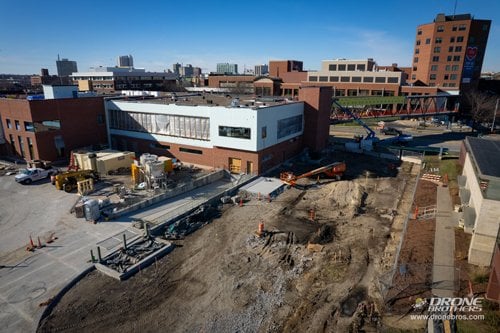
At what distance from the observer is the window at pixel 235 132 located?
3367cm

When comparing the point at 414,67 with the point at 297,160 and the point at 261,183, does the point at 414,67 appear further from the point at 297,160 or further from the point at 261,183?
the point at 261,183

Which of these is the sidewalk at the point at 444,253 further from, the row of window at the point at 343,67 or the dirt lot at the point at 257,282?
the row of window at the point at 343,67

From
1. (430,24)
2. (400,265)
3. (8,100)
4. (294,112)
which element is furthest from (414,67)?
(8,100)

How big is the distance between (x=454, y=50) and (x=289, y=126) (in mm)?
68562

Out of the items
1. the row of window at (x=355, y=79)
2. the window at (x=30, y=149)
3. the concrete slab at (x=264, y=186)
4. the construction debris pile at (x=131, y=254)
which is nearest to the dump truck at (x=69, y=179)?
the window at (x=30, y=149)

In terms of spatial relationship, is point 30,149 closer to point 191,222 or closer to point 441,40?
point 191,222

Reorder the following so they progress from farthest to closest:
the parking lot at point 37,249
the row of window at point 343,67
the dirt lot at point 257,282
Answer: the row of window at point 343,67, the parking lot at point 37,249, the dirt lot at point 257,282

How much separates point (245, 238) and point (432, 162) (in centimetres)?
3065

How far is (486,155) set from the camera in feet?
81.8

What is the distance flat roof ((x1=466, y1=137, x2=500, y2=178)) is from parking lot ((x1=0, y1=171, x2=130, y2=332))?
81.3ft

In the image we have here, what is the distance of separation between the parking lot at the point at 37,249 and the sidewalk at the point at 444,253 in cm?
1994

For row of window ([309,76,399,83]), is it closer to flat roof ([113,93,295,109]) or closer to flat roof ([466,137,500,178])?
flat roof ([113,93,295,109])

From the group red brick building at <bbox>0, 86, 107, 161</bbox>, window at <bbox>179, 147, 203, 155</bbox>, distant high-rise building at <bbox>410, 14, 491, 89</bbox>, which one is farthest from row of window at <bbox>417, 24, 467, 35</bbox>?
red brick building at <bbox>0, 86, 107, 161</bbox>

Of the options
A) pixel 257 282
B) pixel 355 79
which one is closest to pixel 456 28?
pixel 355 79
